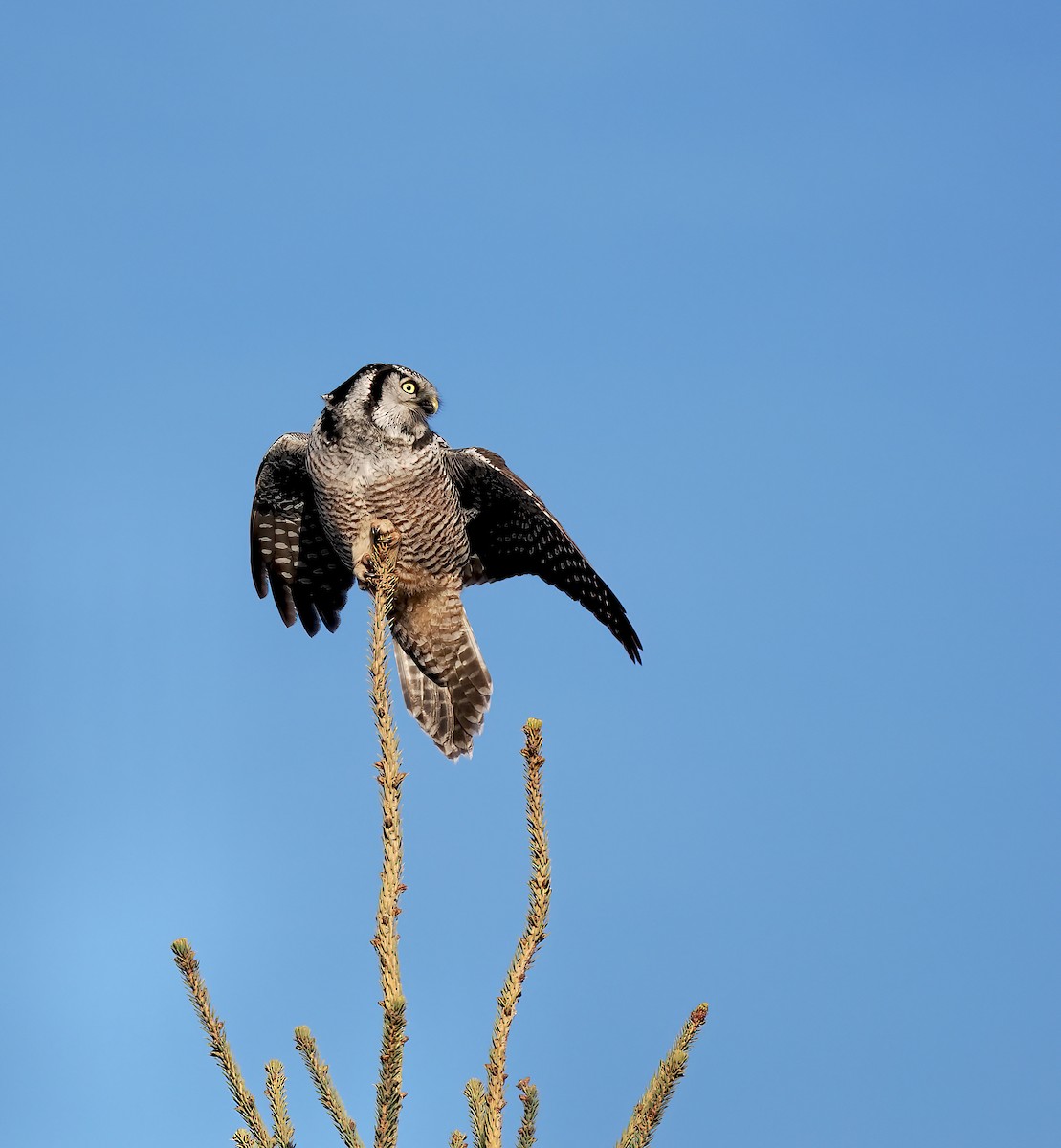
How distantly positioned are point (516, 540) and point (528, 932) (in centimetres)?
533

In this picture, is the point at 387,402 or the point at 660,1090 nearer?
the point at 660,1090

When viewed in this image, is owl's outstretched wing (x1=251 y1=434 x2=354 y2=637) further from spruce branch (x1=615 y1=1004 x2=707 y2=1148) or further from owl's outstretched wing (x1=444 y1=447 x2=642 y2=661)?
spruce branch (x1=615 y1=1004 x2=707 y2=1148)

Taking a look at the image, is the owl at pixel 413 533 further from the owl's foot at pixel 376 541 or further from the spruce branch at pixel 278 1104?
the spruce branch at pixel 278 1104

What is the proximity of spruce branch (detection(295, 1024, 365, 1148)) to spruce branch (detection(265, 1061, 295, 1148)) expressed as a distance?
8 cm

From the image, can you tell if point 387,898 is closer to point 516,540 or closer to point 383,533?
point 383,533

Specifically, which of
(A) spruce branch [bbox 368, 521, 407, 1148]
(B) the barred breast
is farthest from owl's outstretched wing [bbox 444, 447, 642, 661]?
(A) spruce branch [bbox 368, 521, 407, 1148]

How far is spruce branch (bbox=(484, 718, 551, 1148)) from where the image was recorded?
2.81m

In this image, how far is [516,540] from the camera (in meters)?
8.27

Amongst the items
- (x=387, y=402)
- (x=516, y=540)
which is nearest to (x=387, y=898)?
(x=387, y=402)

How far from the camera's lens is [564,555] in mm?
7828

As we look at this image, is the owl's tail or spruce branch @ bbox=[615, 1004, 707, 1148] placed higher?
the owl's tail

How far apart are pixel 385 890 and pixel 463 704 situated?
5.38m

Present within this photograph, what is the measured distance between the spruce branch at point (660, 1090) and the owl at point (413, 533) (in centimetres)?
415

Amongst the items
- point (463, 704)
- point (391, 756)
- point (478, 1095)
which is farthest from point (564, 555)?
point (478, 1095)
